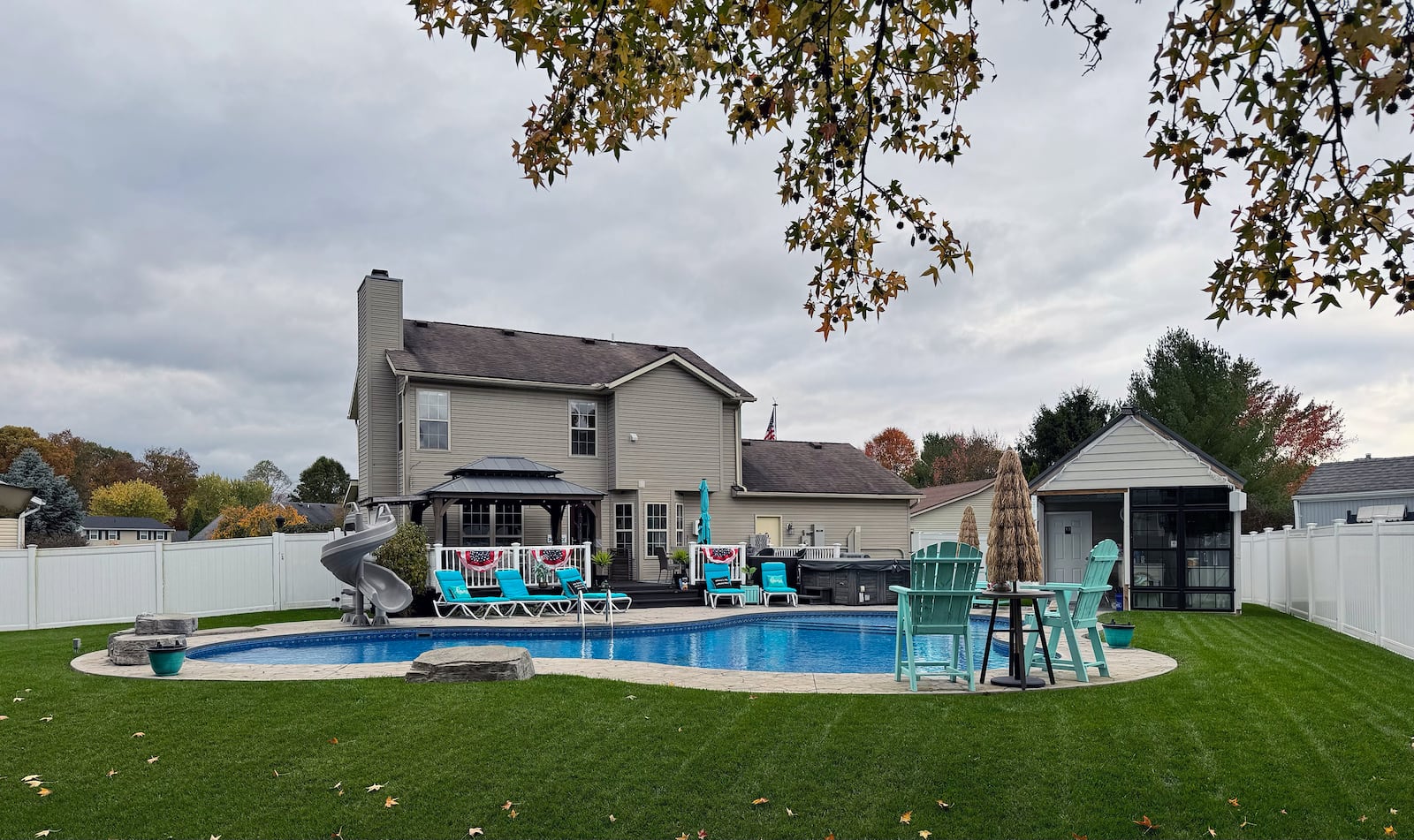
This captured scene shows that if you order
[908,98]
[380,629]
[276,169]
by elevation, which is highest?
[276,169]

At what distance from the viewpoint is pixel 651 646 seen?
1389 centimetres

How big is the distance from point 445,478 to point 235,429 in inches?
602

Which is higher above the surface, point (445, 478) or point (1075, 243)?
point (1075, 243)

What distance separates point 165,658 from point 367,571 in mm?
6353

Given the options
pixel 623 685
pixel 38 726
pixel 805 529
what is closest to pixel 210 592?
pixel 38 726

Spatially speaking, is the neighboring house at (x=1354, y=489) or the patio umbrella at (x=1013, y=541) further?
the neighboring house at (x=1354, y=489)

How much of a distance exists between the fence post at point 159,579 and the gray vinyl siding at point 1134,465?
1696cm

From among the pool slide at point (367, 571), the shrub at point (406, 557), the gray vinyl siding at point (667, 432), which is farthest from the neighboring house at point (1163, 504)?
the pool slide at point (367, 571)

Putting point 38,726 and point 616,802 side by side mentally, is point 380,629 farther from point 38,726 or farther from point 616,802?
point 616,802

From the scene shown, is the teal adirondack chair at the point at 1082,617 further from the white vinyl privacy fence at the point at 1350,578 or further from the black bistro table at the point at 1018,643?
the white vinyl privacy fence at the point at 1350,578

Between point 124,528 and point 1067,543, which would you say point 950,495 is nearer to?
point 1067,543

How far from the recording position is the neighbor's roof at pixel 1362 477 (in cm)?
2455

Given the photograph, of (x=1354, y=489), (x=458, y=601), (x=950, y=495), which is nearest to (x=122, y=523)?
(x=950, y=495)

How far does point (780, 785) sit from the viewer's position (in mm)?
5480
